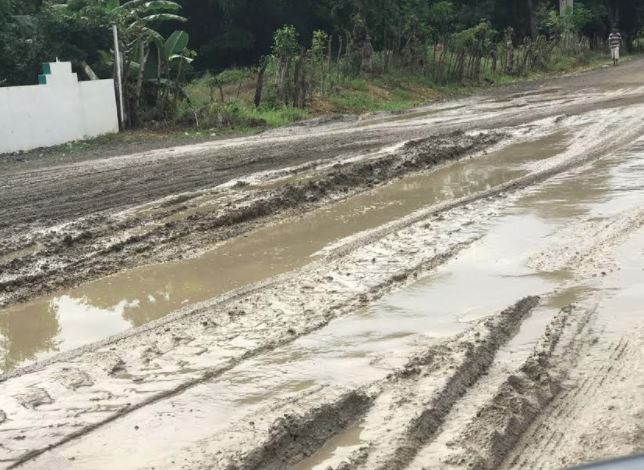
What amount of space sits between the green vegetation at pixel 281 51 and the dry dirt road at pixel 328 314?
7.69m

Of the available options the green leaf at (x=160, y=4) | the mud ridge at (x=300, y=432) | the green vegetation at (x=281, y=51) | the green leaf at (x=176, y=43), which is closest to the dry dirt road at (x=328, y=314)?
the mud ridge at (x=300, y=432)

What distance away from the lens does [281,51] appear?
2183 cm

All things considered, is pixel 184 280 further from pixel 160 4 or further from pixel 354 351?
pixel 160 4

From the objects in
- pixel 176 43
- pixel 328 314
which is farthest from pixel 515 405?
pixel 176 43

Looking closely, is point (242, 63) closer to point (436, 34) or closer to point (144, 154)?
point (436, 34)

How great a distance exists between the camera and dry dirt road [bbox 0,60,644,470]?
12.7 feet

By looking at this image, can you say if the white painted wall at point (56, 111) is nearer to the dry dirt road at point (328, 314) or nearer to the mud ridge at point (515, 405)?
the dry dirt road at point (328, 314)

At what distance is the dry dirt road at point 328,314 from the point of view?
3875 mm

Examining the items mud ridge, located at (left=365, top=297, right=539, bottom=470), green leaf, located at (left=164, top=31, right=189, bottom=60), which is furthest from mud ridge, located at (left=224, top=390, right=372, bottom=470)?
green leaf, located at (left=164, top=31, right=189, bottom=60)

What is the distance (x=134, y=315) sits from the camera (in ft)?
20.7

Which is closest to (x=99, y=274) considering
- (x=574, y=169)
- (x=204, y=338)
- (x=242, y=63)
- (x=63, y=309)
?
(x=63, y=309)

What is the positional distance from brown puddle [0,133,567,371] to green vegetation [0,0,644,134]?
985 centimetres

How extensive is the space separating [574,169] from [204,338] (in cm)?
724

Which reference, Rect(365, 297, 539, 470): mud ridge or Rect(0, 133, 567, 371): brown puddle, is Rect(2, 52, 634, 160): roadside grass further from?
Rect(365, 297, 539, 470): mud ridge
